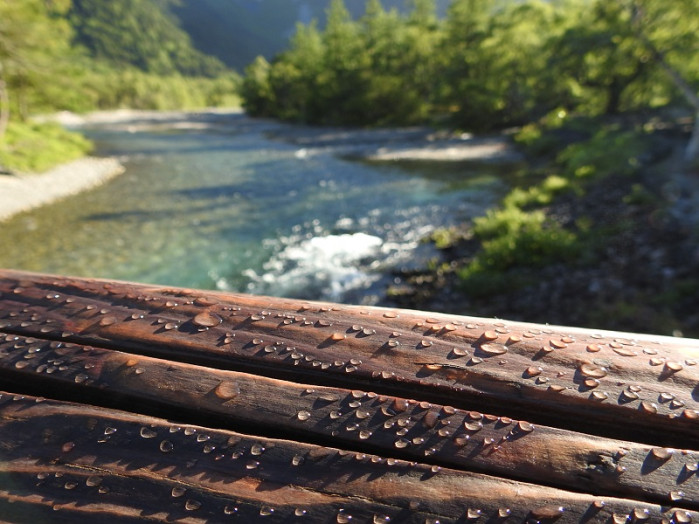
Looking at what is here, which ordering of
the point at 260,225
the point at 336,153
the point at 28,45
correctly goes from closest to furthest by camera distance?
the point at 260,225
the point at 28,45
the point at 336,153

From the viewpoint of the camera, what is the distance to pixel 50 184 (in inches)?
728

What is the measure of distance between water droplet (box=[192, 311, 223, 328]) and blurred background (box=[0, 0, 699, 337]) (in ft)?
21.7

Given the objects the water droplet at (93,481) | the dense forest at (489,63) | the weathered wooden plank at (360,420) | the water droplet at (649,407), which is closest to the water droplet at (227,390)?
the weathered wooden plank at (360,420)

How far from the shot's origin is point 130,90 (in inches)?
4190

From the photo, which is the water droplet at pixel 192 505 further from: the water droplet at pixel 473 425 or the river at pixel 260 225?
the river at pixel 260 225

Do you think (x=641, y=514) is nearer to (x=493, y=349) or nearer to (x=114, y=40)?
(x=493, y=349)

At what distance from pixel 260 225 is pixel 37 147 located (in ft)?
54.3

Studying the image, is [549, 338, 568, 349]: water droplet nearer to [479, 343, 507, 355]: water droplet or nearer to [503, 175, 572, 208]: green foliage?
[479, 343, 507, 355]: water droplet

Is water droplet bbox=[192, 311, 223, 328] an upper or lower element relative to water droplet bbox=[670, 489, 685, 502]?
upper

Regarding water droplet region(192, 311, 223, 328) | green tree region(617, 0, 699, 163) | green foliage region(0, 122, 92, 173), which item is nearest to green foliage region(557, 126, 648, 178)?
green tree region(617, 0, 699, 163)

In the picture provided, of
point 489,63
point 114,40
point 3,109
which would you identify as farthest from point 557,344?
point 114,40

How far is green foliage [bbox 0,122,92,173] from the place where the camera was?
1983 cm

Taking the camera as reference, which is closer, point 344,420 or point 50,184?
point 344,420

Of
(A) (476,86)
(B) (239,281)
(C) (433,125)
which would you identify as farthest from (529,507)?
(C) (433,125)
